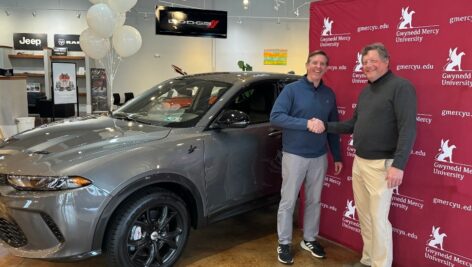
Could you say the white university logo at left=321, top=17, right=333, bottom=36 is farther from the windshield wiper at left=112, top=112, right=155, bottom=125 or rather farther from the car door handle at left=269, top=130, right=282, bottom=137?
the windshield wiper at left=112, top=112, right=155, bottom=125

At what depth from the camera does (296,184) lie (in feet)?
10.4

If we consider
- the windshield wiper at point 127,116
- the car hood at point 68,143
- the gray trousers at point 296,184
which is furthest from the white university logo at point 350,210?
the windshield wiper at point 127,116

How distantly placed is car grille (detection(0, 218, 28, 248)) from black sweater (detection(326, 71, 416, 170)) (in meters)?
2.27

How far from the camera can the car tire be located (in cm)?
266

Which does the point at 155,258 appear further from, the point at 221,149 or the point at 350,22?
the point at 350,22

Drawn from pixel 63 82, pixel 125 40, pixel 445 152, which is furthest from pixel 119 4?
pixel 445 152

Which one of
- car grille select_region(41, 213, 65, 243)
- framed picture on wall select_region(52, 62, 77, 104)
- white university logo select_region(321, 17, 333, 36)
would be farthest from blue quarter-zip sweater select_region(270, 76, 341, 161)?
framed picture on wall select_region(52, 62, 77, 104)

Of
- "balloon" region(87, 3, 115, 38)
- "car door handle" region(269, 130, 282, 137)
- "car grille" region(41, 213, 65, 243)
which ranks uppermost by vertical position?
"balloon" region(87, 3, 115, 38)

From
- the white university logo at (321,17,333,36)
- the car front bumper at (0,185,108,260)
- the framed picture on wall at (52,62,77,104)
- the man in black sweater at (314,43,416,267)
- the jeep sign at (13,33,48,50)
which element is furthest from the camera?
the jeep sign at (13,33,48,50)

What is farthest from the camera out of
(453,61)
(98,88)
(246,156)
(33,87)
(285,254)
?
(33,87)

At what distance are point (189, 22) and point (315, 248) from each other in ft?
31.4

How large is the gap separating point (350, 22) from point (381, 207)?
4.80ft

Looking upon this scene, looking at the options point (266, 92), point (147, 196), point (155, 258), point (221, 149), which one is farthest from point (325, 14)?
point (155, 258)

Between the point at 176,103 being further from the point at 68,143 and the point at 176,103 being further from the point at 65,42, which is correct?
the point at 65,42
